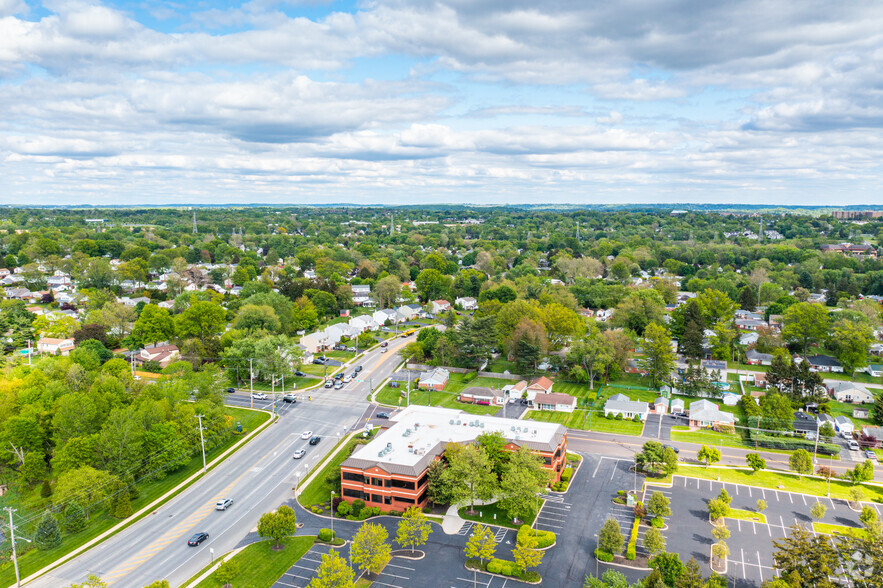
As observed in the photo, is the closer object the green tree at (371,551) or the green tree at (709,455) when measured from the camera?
the green tree at (371,551)

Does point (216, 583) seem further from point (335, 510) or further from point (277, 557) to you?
point (335, 510)

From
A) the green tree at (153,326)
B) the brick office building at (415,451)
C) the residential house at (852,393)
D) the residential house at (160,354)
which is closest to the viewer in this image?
the brick office building at (415,451)

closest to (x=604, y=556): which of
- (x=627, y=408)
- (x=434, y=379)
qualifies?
(x=627, y=408)

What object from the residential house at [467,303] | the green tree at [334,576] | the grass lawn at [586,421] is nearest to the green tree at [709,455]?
the grass lawn at [586,421]

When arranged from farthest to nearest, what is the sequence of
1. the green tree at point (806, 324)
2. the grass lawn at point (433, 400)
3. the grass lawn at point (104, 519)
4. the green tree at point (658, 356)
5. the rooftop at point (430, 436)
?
the green tree at point (806, 324)
the green tree at point (658, 356)
the grass lawn at point (433, 400)
the rooftop at point (430, 436)
the grass lawn at point (104, 519)

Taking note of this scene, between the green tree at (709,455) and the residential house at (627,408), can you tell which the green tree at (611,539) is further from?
the residential house at (627,408)

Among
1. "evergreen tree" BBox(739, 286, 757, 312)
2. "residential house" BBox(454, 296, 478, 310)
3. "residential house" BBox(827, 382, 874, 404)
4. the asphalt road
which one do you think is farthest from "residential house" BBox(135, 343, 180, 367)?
"evergreen tree" BBox(739, 286, 757, 312)

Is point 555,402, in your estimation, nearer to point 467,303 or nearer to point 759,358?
point 759,358
